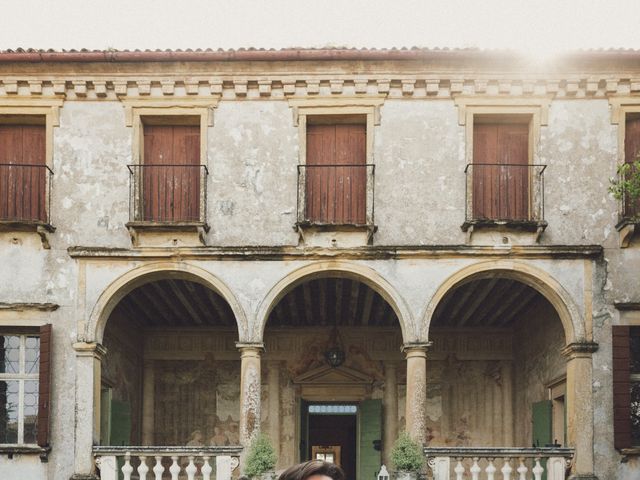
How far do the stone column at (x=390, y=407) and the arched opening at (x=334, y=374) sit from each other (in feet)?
0.07

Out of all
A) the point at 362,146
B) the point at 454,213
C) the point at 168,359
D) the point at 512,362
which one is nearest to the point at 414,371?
the point at 454,213

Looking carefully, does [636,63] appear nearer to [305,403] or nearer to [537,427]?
[537,427]

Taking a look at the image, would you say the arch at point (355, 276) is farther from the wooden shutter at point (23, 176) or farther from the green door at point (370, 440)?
the green door at point (370, 440)

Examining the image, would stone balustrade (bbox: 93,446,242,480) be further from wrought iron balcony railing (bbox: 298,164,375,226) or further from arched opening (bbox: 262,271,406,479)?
arched opening (bbox: 262,271,406,479)

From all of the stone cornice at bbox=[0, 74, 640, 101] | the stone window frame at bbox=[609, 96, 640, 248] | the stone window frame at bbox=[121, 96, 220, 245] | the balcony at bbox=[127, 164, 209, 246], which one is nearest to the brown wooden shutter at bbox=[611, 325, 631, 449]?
the stone window frame at bbox=[609, 96, 640, 248]

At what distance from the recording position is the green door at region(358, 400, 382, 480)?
68.0 ft

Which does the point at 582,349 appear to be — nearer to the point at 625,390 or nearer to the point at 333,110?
the point at 625,390

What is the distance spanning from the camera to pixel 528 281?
1686cm

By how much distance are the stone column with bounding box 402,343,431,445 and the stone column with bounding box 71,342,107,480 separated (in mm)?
5133

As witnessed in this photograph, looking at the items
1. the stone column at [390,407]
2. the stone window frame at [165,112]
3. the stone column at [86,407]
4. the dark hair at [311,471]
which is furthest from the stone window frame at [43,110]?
the dark hair at [311,471]

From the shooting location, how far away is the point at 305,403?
21.5m

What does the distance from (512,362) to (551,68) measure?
696 centimetres

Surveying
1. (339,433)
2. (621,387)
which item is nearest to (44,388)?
(621,387)

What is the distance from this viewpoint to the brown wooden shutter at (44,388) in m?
16.5
